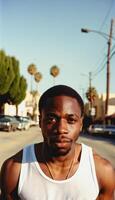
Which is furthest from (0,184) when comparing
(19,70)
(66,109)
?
(19,70)

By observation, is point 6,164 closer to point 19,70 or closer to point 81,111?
point 81,111

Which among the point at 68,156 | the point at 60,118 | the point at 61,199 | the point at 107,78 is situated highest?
the point at 107,78

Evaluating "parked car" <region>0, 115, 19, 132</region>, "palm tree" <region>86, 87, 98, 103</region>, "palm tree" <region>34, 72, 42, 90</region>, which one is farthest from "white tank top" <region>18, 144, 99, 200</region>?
"palm tree" <region>34, 72, 42, 90</region>

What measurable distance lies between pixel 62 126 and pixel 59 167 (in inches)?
8.3

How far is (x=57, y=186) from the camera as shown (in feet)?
7.23

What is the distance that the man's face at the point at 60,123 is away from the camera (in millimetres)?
2146

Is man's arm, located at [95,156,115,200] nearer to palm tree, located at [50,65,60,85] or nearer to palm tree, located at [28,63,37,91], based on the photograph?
palm tree, located at [50,65,60,85]

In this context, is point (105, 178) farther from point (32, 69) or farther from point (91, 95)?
point (32, 69)

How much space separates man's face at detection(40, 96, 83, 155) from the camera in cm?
215

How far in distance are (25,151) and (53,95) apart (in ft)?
1.03

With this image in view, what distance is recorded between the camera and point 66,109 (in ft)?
7.18

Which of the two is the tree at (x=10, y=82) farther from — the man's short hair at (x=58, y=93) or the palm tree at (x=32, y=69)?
the man's short hair at (x=58, y=93)

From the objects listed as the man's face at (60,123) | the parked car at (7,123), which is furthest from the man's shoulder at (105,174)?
the parked car at (7,123)

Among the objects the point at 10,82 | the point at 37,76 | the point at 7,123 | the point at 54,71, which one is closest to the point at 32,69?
the point at 54,71
